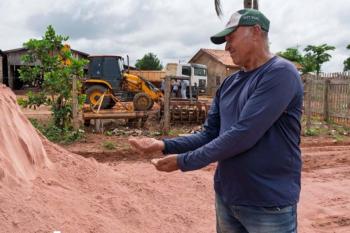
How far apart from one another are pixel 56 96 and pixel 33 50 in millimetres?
1168

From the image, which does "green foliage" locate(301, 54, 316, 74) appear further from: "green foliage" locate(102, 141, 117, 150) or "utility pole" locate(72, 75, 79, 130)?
"green foliage" locate(102, 141, 117, 150)

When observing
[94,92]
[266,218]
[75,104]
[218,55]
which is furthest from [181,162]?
[218,55]

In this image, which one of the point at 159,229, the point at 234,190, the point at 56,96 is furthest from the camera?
the point at 56,96

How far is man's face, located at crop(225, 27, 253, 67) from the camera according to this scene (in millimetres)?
2172

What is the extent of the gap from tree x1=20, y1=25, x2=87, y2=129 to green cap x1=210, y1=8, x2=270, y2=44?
8.33 metres

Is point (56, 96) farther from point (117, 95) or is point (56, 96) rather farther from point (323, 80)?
point (323, 80)

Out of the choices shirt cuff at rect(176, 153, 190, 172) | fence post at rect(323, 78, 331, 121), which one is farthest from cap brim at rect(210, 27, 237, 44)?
fence post at rect(323, 78, 331, 121)

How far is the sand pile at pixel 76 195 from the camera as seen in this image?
11.6 ft

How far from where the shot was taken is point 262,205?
212 cm

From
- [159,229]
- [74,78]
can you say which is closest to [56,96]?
[74,78]

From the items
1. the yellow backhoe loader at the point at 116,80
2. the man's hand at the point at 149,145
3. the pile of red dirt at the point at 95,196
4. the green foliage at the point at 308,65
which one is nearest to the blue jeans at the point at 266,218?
the man's hand at the point at 149,145

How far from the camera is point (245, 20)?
2.15m

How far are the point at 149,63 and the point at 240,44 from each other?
5132 cm

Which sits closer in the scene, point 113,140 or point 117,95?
point 113,140
